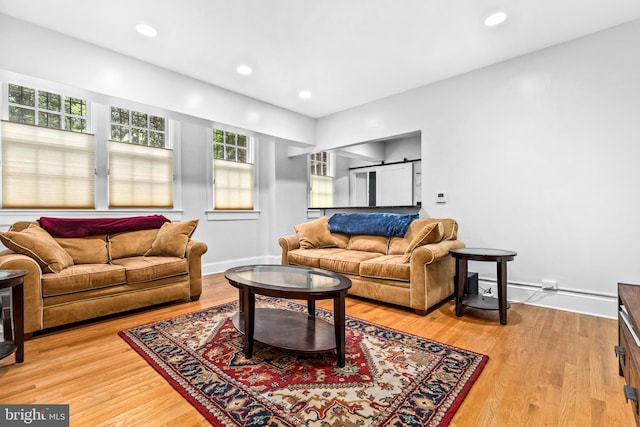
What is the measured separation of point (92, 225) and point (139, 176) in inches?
42.1

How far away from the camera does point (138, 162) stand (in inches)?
162

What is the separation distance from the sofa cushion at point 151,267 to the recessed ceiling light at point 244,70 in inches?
87.9

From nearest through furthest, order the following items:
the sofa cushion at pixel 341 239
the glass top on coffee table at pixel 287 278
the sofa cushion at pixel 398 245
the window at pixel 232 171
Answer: the glass top on coffee table at pixel 287 278 → the sofa cushion at pixel 398 245 → the sofa cushion at pixel 341 239 → the window at pixel 232 171

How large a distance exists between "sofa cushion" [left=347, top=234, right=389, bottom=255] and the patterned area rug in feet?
5.08

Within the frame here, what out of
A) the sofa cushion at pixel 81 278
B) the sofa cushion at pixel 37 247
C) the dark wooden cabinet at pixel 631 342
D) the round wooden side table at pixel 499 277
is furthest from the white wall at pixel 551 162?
the sofa cushion at pixel 37 247

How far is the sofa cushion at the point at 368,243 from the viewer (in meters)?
3.95

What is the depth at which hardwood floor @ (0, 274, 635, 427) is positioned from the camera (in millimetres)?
1463

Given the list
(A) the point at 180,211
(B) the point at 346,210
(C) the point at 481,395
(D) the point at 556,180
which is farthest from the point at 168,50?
(D) the point at 556,180

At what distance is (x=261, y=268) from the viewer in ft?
8.87

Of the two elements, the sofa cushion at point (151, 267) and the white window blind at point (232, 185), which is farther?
the white window blind at point (232, 185)

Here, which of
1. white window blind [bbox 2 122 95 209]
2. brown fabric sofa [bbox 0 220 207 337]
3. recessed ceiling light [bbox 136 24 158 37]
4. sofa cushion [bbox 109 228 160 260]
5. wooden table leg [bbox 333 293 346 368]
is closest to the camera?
wooden table leg [bbox 333 293 346 368]

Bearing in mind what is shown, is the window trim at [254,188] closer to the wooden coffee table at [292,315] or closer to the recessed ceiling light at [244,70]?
the recessed ceiling light at [244,70]

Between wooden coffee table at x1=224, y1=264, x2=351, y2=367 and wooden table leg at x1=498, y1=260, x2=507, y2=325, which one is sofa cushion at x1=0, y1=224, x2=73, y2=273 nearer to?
wooden coffee table at x1=224, y1=264, x2=351, y2=367

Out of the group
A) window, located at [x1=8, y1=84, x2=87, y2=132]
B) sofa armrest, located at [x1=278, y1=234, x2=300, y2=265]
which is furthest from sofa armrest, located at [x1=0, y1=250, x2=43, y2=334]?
sofa armrest, located at [x1=278, y1=234, x2=300, y2=265]
